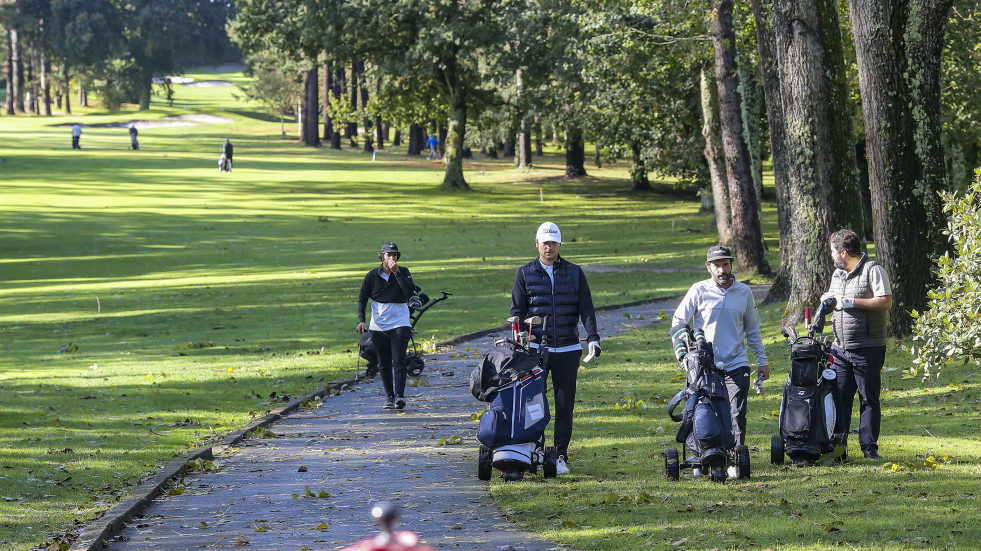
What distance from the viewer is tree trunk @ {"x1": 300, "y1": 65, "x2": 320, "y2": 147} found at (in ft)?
251

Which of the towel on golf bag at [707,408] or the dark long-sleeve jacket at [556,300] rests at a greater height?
the dark long-sleeve jacket at [556,300]

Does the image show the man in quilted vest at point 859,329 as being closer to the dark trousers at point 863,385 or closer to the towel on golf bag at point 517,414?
the dark trousers at point 863,385

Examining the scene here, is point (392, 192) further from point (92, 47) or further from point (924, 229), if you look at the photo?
point (92, 47)

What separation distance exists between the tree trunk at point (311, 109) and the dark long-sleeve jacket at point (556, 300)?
67067 millimetres

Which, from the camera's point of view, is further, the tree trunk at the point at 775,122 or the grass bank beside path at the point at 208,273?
the tree trunk at the point at 775,122

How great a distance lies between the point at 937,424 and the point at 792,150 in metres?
6.55

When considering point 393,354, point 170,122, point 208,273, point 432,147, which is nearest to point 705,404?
point 393,354

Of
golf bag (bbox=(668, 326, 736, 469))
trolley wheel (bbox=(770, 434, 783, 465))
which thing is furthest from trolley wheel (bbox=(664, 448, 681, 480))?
trolley wheel (bbox=(770, 434, 783, 465))

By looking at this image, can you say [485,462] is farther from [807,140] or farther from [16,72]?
[16,72]

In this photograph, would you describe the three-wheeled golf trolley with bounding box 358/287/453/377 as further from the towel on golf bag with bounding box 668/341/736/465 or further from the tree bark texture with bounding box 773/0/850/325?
the towel on golf bag with bounding box 668/341/736/465

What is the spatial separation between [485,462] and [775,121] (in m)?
13.4

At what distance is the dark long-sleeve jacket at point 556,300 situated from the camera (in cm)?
991

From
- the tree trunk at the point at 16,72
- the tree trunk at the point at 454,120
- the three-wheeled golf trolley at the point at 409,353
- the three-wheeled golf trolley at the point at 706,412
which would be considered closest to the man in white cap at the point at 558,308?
the three-wheeled golf trolley at the point at 706,412

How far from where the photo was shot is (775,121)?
21391 mm
